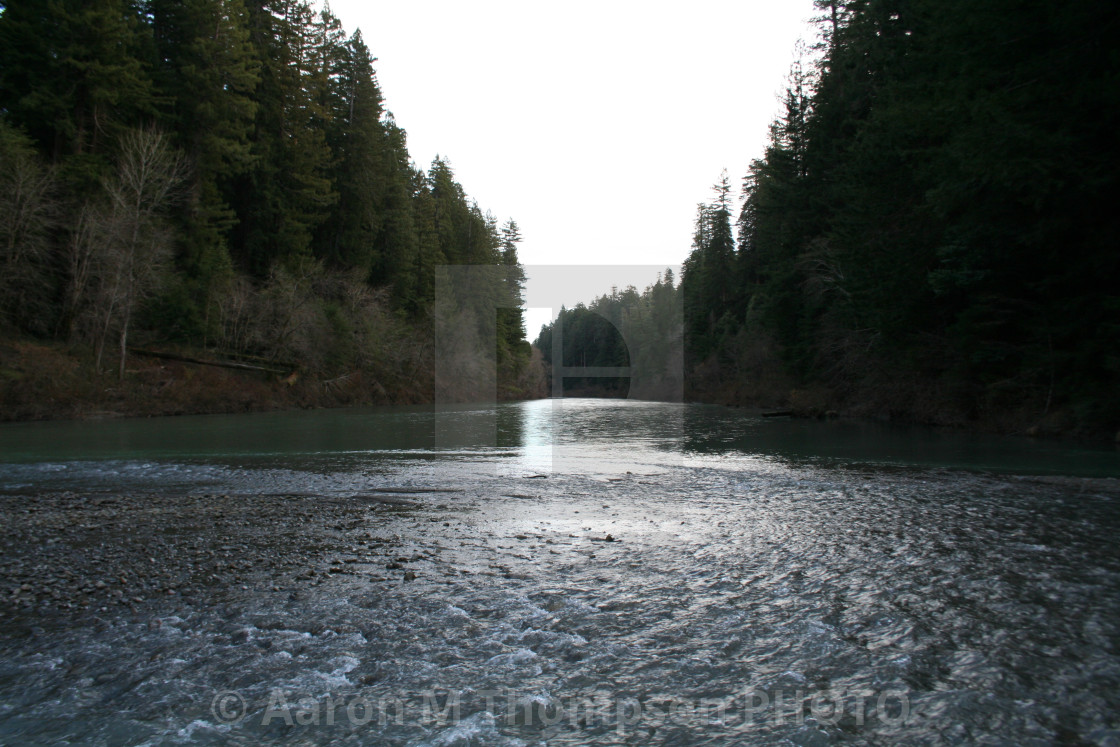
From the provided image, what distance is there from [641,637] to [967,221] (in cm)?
1631

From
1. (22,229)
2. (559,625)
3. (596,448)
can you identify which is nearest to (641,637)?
(559,625)

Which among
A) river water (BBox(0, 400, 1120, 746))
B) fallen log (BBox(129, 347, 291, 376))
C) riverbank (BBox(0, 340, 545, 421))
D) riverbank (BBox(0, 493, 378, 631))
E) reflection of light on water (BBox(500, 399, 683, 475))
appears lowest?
reflection of light on water (BBox(500, 399, 683, 475))

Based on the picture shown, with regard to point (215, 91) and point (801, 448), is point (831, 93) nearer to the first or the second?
point (801, 448)

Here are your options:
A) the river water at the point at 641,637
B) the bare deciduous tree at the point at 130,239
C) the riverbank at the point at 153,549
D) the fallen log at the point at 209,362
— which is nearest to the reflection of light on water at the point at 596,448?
the river water at the point at 641,637

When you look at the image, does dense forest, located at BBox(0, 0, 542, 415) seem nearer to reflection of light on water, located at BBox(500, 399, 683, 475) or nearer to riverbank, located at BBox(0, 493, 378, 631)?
reflection of light on water, located at BBox(500, 399, 683, 475)

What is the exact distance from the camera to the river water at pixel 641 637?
8.36 feet

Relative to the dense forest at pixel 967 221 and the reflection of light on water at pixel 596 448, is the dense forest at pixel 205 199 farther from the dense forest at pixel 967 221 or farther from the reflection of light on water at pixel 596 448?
the dense forest at pixel 967 221

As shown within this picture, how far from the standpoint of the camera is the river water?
2.55m

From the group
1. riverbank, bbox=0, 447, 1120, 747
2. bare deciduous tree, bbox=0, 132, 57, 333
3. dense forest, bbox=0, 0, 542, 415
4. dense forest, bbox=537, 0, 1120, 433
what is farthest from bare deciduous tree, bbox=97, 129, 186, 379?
dense forest, bbox=537, 0, 1120, 433

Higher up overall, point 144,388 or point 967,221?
point 967,221

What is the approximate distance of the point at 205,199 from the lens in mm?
36875

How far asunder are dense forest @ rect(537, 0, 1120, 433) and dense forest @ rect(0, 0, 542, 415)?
26.7 m

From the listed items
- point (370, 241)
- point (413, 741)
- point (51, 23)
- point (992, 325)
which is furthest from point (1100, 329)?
point (370, 241)

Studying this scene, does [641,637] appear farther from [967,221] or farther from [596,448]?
[967,221]
